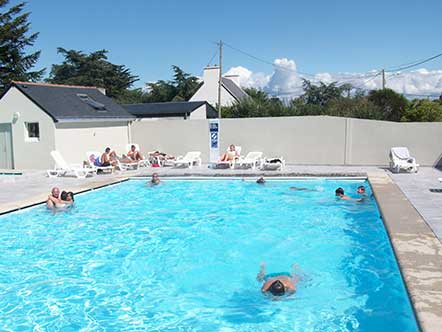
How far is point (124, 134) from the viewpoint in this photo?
20328 mm

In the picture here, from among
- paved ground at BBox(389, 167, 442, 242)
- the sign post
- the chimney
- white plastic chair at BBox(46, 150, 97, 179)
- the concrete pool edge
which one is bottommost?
the concrete pool edge

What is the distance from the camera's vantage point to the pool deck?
4613 millimetres

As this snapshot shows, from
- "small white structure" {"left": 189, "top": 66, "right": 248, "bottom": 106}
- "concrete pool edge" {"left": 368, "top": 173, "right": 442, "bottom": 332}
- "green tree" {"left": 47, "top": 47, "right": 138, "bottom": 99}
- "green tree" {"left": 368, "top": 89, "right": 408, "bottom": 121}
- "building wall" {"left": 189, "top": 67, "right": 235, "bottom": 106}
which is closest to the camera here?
"concrete pool edge" {"left": 368, "top": 173, "right": 442, "bottom": 332}

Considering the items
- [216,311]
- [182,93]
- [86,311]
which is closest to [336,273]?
[216,311]

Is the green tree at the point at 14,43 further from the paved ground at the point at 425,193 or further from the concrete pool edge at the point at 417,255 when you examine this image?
the concrete pool edge at the point at 417,255

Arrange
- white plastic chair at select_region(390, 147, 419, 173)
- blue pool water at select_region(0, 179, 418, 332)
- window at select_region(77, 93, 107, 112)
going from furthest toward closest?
1. window at select_region(77, 93, 107, 112)
2. white plastic chair at select_region(390, 147, 419, 173)
3. blue pool water at select_region(0, 179, 418, 332)

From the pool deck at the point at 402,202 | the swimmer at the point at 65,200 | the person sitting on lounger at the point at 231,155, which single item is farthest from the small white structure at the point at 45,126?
the swimmer at the point at 65,200

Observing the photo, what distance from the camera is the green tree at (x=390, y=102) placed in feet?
93.2

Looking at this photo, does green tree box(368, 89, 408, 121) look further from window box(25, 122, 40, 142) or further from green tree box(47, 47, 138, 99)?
green tree box(47, 47, 138, 99)

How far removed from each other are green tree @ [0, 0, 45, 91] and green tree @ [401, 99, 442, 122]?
102ft

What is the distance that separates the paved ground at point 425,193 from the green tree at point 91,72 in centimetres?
4123

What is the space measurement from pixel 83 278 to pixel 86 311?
→ 1.19 meters

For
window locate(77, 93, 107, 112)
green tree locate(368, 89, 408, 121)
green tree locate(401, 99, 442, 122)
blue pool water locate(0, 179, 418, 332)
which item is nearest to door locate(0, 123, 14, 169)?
window locate(77, 93, 107, 112)

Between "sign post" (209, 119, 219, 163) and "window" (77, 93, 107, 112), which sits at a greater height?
"window" (77, 93, 107, 112)
